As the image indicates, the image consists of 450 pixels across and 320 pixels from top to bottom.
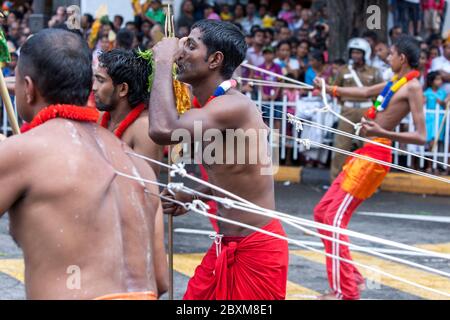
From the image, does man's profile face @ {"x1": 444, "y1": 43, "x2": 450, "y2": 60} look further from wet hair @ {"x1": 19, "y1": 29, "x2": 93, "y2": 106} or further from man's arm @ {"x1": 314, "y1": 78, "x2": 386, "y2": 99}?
wet hair @ {"x1": 19, "y1": 29, "x2": 93, "y2": 106}

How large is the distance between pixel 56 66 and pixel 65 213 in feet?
1.77

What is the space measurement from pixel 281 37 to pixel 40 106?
12917mm

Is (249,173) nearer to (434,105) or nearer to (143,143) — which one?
(143,143)

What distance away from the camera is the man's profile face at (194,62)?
5.05 meters

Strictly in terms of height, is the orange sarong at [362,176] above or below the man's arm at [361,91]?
below

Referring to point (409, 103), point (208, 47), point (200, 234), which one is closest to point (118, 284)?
point (208, 47)

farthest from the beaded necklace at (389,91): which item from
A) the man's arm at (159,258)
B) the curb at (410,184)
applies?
the curb at (410,184)

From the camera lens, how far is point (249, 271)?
5.04 meters

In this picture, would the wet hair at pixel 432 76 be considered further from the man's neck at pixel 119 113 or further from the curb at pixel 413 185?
Answer: the man's neck at pixel 119 113

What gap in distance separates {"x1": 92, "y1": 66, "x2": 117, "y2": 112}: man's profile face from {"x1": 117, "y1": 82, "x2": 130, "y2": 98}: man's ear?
3cm

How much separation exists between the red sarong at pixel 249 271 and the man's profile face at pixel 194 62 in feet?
2.95

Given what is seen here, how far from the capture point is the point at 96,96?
18.1 feet

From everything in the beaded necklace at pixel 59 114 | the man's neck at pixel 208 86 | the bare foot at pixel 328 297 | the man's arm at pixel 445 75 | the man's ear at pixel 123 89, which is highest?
the beaded necklace at pixel 59 114

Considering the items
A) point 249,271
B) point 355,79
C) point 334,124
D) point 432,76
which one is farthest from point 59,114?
point 432,76
